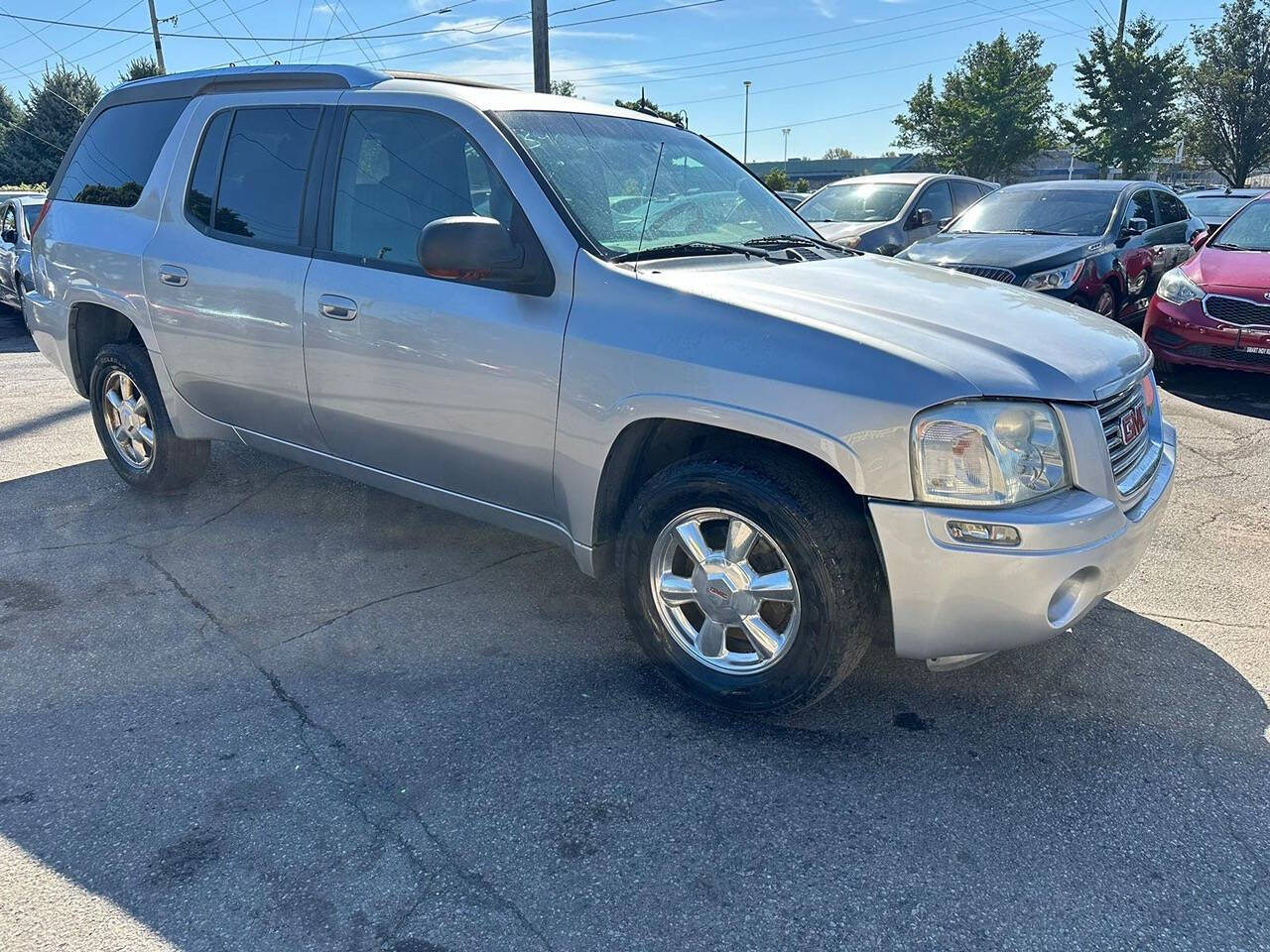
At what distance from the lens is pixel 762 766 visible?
2789mm

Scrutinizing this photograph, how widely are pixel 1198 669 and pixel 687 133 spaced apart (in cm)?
298

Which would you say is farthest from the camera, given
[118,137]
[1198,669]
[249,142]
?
[118,137]

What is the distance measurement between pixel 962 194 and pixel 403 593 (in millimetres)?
10498

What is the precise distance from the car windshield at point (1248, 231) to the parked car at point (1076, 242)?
2.46 feet

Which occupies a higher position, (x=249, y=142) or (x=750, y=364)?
(x=249, y=142)

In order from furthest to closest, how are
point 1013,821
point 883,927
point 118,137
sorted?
point 118,137 < point 1013,821 < point 883,927

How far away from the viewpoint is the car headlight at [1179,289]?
24.0 feet

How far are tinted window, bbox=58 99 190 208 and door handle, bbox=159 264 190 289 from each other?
527mm

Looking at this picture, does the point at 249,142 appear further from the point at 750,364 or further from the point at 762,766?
the point at 762,766

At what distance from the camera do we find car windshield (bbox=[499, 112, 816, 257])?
3.28 m

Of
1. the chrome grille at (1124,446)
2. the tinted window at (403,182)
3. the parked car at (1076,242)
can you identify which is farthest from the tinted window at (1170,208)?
the tinted window at (403,182)

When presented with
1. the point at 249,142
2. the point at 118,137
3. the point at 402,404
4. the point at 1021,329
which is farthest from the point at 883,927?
the point at 118,137

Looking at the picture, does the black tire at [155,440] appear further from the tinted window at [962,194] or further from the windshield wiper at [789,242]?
the tinted window at [962,194]

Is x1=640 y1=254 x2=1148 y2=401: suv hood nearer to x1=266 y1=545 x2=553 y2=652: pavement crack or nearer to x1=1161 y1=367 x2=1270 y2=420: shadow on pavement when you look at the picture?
x1=266 y1=545 x2=553 y2=652: pavement crack
